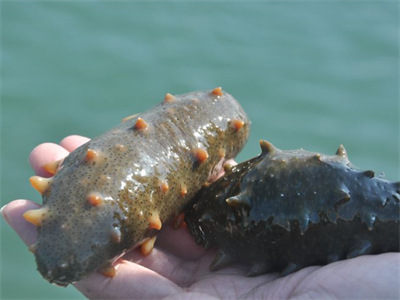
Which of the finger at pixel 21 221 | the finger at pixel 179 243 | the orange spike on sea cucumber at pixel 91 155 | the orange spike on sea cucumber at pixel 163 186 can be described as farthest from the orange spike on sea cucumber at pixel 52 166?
the finger at pixel 179 243

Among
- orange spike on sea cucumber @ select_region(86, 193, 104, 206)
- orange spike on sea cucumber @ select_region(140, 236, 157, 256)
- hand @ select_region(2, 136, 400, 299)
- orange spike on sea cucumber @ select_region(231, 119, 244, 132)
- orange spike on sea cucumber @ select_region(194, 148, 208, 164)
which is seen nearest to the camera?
hand @ select_region(2, 136, 400, 299)

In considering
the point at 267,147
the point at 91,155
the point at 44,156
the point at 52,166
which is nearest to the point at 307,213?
the point at 267,147

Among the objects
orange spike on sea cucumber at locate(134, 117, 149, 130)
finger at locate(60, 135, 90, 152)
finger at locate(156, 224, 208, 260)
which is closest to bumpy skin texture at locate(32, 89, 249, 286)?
orange spike on sea cucumber at locate(134, 117, 149, 130)

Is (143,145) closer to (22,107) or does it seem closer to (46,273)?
(46,273)

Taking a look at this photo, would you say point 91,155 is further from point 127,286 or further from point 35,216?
point 127,286

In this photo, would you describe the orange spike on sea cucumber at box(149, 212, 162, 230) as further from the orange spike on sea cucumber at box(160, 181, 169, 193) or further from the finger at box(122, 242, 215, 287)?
the finger at box(122, 242, 215, 287)

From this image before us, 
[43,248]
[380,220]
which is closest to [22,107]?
[43,248]

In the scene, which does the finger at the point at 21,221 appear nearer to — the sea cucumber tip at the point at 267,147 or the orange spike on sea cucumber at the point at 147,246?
the orange spike on sea cucumber at the point at 147,246
